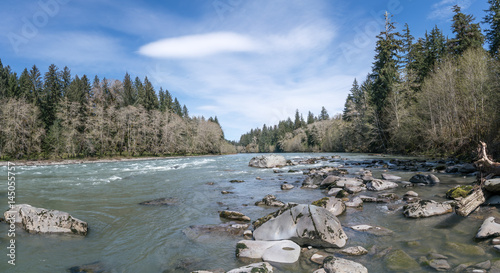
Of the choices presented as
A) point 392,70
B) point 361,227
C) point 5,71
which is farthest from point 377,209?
point 5,71

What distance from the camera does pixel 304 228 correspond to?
544 cm

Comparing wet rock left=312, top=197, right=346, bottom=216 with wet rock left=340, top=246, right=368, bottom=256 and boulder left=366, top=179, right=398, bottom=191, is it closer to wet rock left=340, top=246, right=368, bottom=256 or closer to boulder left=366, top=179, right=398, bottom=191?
wet rock left=340, top=246, right=368, bottom=256

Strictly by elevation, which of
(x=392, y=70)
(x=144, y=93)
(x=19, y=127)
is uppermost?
(x=144, y=93)

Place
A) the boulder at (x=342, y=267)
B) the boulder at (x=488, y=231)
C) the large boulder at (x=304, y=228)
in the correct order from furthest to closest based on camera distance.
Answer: the large boulder at (x=304, y=228) → the boulder at (x=488, y=231) → the boulder at (x=342, y=267)

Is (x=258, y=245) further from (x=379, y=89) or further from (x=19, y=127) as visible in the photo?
(x=19, y=127)

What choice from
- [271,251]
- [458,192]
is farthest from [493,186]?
[271,251]

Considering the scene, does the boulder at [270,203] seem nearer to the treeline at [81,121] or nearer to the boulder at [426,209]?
the boulder at [426,209]

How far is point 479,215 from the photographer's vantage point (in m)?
6.34

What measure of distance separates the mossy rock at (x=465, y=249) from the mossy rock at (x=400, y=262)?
974 millimetres

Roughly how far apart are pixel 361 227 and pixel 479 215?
3.23 metres

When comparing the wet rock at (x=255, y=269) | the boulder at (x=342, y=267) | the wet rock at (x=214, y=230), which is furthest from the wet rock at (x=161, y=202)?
the boulder at (x=342, y=267)

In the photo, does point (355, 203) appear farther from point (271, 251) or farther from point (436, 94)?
point (436, 94)

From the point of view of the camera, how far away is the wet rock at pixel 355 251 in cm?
486

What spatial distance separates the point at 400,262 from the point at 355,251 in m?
0.80
